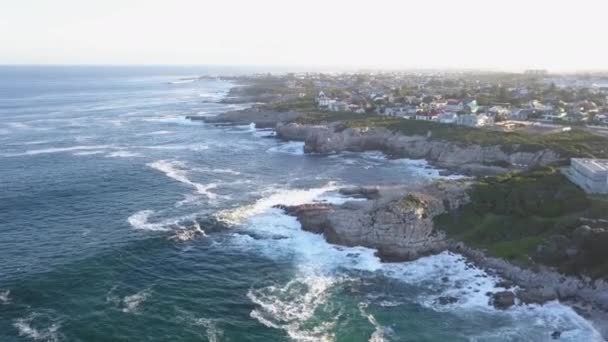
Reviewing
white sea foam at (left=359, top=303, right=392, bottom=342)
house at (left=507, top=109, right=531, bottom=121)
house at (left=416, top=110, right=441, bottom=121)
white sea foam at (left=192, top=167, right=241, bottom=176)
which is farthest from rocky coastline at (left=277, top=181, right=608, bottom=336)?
house at (left=507, top=109, right=531, bottom=121)

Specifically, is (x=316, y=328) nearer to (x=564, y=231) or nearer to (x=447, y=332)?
(x=447, y=332)

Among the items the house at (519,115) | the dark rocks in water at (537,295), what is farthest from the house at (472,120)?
the dark rocks in water at (537,295)

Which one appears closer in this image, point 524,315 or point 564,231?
point 524,315

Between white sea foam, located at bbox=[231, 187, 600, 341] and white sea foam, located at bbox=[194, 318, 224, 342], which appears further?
white sea foam, located at bbox=[231, 187, 600, 341]

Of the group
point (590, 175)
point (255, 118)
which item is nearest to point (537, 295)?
point (590, 175)

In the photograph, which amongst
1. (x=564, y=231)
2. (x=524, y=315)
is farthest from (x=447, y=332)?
(x=564, y=231)

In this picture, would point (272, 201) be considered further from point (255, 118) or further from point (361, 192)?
point (255, 118)

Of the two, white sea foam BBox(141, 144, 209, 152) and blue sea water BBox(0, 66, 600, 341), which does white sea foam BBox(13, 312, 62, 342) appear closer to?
blue sea water BBox(0, 66, 600, 341)

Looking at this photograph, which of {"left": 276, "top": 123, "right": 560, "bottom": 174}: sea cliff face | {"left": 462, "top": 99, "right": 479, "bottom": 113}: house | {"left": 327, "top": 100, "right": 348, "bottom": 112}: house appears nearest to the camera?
{"left": 276, "top": 123, "right": 560, "bottom": 174}: sea cliff face
